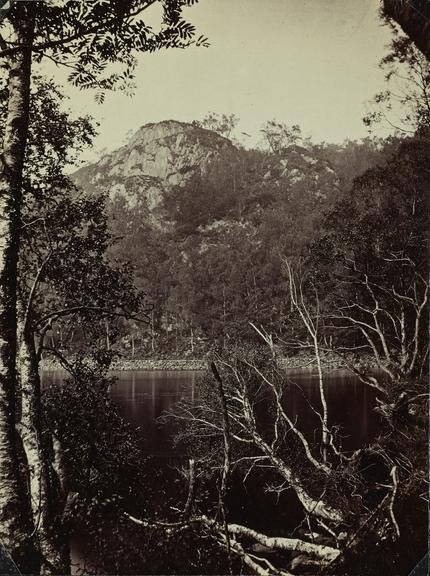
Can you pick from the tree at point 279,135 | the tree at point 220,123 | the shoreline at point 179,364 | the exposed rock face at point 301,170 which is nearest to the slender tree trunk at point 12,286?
the shoreline at point 179,364

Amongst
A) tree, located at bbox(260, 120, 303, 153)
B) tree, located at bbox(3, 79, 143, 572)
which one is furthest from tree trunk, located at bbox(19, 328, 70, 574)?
tree, located at bbox(260, 120, 303, 153)

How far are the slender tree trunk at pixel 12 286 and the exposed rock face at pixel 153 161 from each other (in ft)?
1.50

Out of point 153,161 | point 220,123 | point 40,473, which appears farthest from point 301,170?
point 40,473

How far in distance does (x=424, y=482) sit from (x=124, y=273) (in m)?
2.34

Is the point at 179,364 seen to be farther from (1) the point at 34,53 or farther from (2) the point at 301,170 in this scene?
(1) the point at 34,53

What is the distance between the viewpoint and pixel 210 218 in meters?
3.48

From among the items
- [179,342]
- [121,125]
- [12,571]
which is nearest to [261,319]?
Result: [179,342]

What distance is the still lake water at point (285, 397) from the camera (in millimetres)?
3267

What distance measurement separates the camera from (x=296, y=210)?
350 cm

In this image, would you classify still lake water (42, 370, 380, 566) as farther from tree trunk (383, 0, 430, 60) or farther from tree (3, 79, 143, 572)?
tree trunk (383, 0, 430, 60)

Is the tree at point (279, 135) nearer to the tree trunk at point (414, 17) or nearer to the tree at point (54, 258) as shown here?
the tree trunk at point (414, 17)

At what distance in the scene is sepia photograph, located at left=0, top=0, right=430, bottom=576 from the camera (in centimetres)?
288

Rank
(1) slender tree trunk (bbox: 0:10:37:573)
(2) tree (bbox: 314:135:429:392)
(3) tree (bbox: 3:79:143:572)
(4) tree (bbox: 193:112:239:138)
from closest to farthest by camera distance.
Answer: (1) slender tree trunk (bbox: 0:10:37:573) → (3) tree (bbox: 3:79:143:572) → (4) tree (bbox: 193:112:239:138) → (2) tree (bbox: 314:135:429:392)

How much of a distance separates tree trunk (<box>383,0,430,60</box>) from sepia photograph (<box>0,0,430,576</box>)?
16mm
